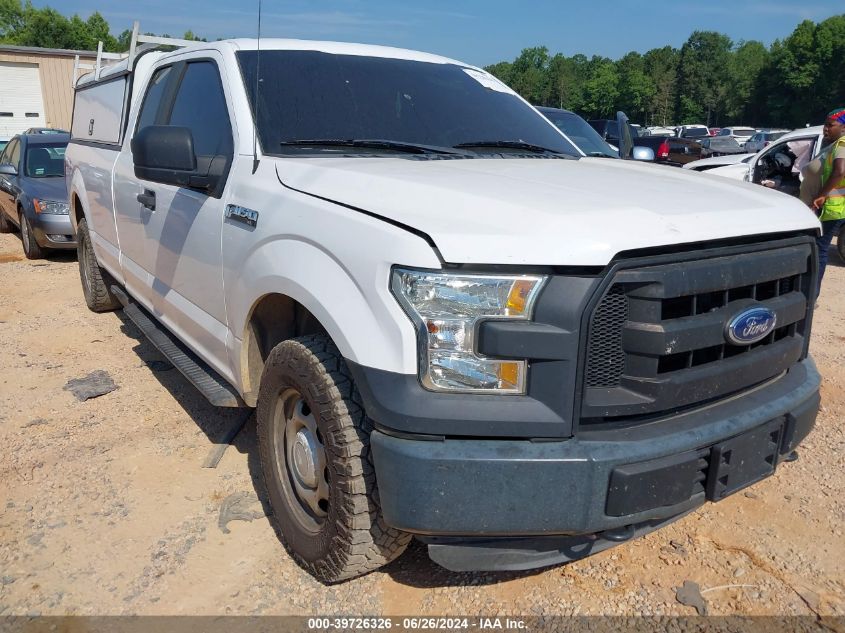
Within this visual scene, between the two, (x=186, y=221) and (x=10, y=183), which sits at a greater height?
(x=186, y=221)

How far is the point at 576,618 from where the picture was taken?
8.23 ft

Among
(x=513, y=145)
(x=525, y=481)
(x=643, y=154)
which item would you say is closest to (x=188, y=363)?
(x=513, y=145)

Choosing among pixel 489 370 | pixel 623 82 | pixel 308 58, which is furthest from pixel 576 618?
pixel 623 82

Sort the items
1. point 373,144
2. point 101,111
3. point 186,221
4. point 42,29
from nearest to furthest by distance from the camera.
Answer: point 373,144 < point 186,221 < point 101,111 < point 42,29

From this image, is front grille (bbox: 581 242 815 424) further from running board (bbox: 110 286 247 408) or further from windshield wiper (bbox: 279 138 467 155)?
Result: running board (bbox: 110 286 247 408)

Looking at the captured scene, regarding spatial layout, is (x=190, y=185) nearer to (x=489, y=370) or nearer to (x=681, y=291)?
(x=489, y=370)

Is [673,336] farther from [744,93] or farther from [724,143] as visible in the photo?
[744,93]

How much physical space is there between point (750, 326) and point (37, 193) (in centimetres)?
900

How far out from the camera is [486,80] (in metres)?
4.03

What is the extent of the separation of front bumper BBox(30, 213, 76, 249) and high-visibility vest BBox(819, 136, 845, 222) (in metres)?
8.11

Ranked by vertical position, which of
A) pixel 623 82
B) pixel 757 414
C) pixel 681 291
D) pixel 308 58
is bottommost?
pixel 757 414

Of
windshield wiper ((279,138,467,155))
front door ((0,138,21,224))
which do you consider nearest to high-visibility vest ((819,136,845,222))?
windshield wiper ((279,138,467,155))

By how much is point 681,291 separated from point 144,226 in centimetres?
308

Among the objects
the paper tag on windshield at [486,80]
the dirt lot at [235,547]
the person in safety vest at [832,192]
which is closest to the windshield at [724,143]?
the person in safety vest at [832,192]
